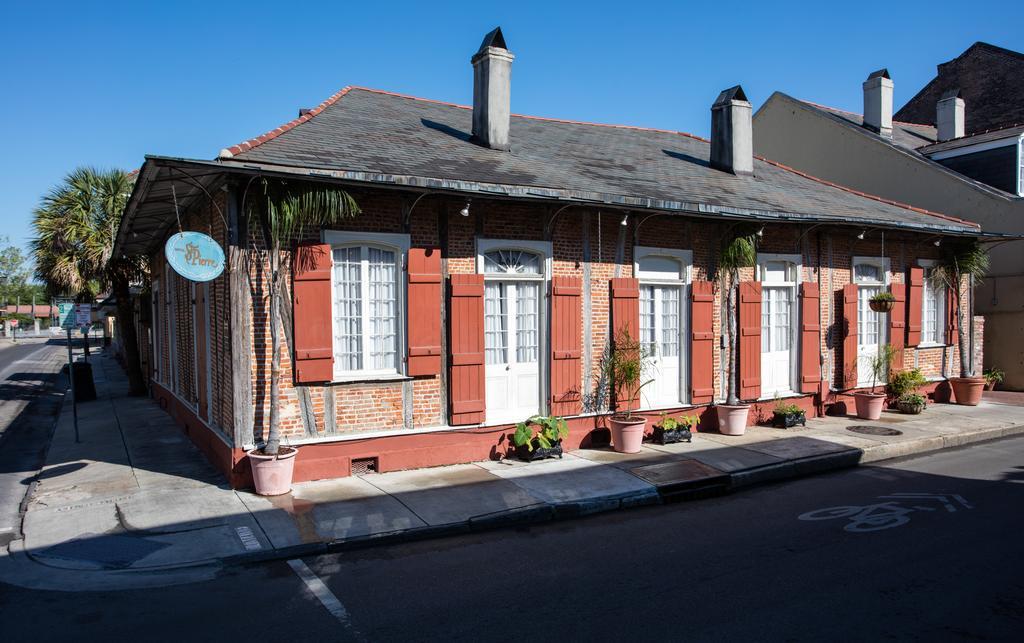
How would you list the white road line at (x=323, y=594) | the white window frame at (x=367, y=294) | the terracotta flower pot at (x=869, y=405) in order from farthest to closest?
the terracotta flower pot at (x=869, y=405) < the white window frame at (x=367, y=294) < the white road line at (x=323, y=594)

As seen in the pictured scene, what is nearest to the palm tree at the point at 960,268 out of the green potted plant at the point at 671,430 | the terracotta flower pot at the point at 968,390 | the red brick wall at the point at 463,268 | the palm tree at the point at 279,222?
the terracotta flower pot at the point at 968,390

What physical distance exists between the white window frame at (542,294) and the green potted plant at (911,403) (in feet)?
25.9

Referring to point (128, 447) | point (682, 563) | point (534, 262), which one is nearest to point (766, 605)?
point (682, 563)

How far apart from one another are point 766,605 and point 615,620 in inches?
43.6

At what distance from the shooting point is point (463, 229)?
9.17 m

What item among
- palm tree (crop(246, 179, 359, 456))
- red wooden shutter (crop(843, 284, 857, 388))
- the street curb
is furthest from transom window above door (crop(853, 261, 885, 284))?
palm tree (crop(246, 179, 359, 456))

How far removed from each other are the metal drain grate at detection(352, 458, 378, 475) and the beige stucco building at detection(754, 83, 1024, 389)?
1246 cm

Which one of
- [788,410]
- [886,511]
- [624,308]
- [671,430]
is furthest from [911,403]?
[886,511]

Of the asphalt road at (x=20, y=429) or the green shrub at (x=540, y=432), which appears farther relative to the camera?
the green shrub at (x=540, y=432)

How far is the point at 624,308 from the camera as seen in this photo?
34.1 ft

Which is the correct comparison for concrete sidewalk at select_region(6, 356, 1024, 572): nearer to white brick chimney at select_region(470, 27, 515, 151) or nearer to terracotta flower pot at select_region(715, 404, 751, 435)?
terracotta flower pot at select_region(715, 404, 751, 435)

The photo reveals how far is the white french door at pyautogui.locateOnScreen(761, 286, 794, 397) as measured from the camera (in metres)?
12.3

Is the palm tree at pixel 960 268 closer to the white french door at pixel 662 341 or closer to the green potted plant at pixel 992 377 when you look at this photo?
the green potted plant at pixel 992 377

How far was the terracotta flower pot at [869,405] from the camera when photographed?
498 inches
